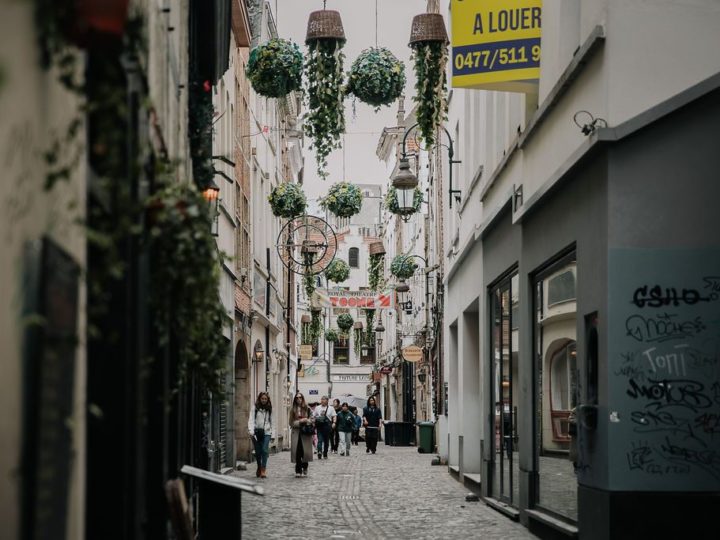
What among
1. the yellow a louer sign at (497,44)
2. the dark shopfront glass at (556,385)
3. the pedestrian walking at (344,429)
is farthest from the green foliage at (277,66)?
the pedestrian walking at (344,429)

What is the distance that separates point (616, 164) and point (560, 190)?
273 centimetres

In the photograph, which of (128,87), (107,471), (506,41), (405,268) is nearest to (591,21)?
(506,41)

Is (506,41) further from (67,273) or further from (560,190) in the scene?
(67,273)

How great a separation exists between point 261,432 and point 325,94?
40.7 feet

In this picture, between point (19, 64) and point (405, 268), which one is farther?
point (405, 268)

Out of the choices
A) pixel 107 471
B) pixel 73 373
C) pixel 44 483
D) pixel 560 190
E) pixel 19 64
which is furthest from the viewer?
pixel 560 190

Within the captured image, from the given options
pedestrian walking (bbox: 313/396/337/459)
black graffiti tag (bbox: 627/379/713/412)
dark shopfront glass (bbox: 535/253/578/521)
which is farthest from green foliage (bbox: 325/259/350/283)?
black graffiti tag (bbox: 627/379/713/412)

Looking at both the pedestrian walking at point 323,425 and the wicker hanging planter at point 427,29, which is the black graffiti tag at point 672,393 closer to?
the wicker hanging planter at point 427,29

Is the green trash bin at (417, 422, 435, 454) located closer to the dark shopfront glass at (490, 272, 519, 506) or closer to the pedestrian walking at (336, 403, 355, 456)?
the pedestrian walking at (336, 403, 355, 456)

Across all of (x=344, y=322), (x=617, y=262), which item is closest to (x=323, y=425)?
(x=617, y=262)

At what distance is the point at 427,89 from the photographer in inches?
601

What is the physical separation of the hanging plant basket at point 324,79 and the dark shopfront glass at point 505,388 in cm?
417

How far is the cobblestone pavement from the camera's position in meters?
15.3

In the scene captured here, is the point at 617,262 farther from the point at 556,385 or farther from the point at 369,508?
the point at 369,508
